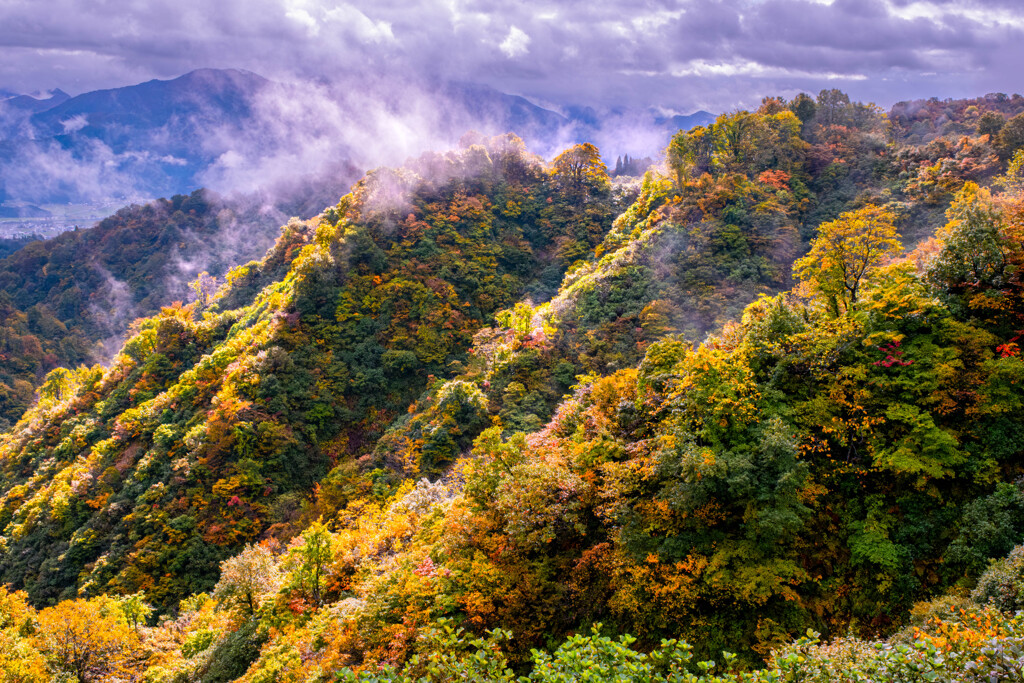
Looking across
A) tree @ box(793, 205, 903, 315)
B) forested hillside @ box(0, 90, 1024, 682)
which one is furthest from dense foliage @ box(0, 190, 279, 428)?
tree @ box(793, 205, 903, 315)

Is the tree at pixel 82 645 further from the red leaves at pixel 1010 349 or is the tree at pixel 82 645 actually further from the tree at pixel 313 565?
the red leaves at pixel 1010 349

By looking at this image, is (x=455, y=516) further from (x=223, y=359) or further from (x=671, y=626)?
(x=223, y=359)

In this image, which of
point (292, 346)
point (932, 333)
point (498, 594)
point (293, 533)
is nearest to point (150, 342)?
point (292, 346)

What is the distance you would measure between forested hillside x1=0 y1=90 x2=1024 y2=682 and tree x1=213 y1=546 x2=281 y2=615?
11 cm

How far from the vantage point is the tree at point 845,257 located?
23219 millimetres

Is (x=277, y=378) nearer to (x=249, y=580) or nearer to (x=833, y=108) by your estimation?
(x=249, y=580)

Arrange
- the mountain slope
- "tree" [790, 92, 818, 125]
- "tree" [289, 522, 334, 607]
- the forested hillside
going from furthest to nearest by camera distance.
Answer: "tree" [790, 92, 818, 125], the mountain slope, "tree" [289, 522, 334, 607], the forested hillside

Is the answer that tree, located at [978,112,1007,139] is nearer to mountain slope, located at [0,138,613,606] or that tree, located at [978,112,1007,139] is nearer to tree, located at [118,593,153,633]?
mountain slope, located at [0,138,613,606]

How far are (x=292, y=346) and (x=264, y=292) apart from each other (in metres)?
18.7

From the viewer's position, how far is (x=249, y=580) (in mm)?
24156

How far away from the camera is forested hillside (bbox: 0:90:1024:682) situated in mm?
14398

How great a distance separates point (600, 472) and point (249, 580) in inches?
726

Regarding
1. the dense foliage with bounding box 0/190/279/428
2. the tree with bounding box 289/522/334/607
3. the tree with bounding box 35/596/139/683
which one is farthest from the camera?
the dense foliage with bounding box 0/190/279/428

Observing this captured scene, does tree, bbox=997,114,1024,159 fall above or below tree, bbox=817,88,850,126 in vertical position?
below
